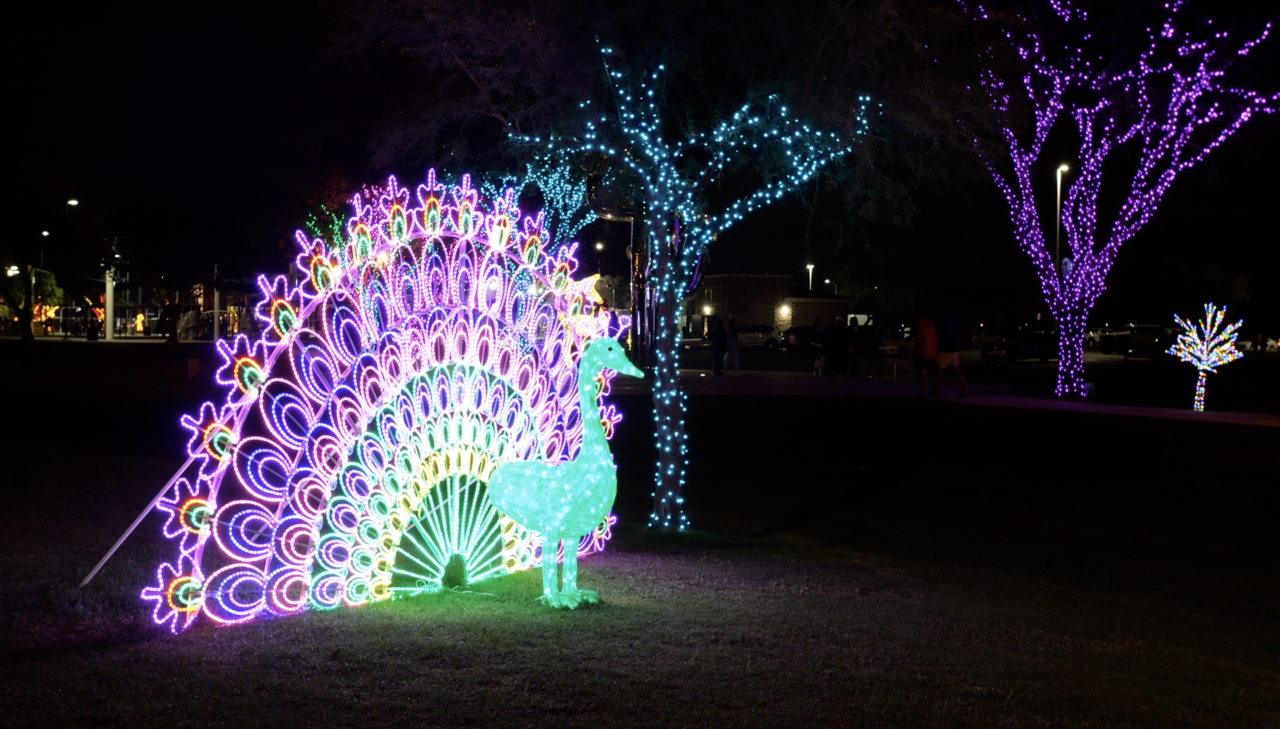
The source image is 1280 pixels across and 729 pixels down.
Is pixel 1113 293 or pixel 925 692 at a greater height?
pixel 1113 293

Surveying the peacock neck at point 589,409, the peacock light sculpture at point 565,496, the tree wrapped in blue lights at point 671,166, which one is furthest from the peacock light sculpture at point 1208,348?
the peacock light sculpture at point 565,496

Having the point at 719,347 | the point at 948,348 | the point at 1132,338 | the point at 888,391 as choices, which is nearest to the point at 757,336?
the point at 1132,338

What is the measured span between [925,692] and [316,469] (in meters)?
3.54

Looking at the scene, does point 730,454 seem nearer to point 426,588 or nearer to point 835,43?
point 835,43

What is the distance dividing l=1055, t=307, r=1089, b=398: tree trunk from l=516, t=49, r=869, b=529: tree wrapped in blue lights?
14.5 m

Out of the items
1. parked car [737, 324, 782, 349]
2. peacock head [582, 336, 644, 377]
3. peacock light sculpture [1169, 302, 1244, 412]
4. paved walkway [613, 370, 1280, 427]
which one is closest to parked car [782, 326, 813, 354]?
parked car [737, 324, 782, 349]

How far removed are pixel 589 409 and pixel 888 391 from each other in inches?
746

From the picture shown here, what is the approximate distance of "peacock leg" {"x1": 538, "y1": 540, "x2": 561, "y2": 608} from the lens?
6137 mm

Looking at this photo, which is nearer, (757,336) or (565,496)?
(565,496)

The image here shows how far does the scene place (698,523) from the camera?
31.6ft

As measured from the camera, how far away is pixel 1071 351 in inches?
894

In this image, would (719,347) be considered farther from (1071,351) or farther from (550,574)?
(550,574)

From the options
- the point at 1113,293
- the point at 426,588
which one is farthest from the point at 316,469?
the point at 1113,293

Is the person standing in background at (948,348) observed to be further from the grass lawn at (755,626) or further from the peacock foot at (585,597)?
the peacock foot at (585,597)
